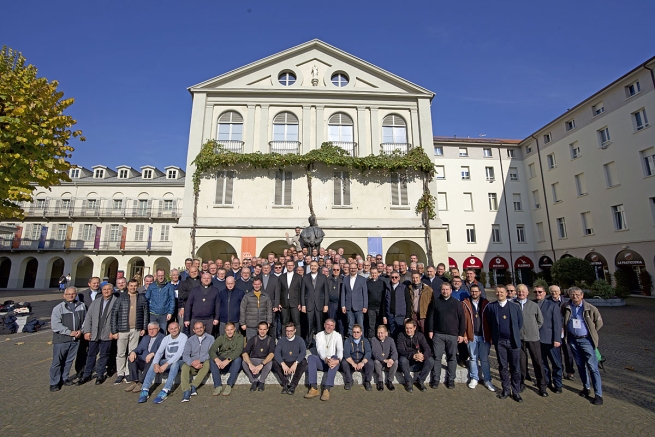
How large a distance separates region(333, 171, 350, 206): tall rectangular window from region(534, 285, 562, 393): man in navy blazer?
14.9 meters

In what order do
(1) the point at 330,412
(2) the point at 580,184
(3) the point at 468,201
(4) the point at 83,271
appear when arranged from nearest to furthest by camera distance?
(1) the point at 330,412, (2) the point at 580,184, (3) the point at 468,201, (4) the point at 83,271

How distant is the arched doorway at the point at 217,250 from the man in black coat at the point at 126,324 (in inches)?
528

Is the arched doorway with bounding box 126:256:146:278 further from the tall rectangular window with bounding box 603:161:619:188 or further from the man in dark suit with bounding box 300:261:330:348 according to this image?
the tall rectangular window with bounding box 603:161:619:188

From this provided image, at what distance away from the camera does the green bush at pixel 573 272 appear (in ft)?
72.9

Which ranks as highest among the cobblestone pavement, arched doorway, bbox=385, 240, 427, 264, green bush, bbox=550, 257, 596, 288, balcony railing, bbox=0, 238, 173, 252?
balcony railing, bbox=0, 238, 173, 252

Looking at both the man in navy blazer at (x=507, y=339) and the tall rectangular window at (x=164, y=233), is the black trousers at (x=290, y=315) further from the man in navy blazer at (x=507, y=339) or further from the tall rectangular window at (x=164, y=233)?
the tall rectangular window at (x=164, y=233)

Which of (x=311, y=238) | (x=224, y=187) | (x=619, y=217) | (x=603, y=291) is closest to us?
(x=311, y=238)

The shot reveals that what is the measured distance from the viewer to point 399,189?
21469 millimetres

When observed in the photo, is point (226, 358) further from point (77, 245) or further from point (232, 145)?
point (77, 245)

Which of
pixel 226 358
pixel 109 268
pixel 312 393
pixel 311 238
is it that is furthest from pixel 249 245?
pixel 109 268

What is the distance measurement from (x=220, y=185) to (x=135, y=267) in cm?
2781


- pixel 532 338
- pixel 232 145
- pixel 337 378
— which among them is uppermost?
pixel 232 145

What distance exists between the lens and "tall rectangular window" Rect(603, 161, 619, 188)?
27359mm

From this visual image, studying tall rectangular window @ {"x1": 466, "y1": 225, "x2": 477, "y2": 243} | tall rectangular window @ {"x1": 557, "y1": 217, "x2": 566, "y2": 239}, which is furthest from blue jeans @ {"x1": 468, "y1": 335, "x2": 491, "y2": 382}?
tall rectangular window @ {"x1": 557, "y1": 217, "x2": 566, "y2": 239}
